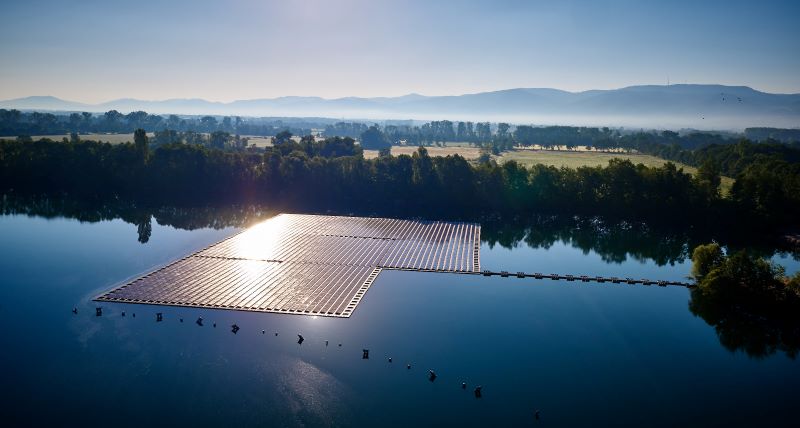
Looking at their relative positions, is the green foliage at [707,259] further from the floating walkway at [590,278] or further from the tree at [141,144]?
the tree at [141,144]

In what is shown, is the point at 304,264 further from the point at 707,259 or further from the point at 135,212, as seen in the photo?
the point at 135,212

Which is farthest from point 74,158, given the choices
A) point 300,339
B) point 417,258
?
point 300,339

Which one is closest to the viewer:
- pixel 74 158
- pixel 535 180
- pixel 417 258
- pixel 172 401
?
pixel 172 401

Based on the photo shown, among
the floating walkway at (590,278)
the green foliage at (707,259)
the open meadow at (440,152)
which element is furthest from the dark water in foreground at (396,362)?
the open meadow at (440,152)

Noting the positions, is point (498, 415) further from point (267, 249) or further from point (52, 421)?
point (267, 249)

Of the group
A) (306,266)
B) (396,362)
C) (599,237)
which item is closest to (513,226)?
(599,237)

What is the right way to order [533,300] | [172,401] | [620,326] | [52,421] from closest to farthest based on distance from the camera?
[52,421], [172,401], [620,326], [533,300]

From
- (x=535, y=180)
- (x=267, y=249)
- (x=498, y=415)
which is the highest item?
(x=535, y=180)

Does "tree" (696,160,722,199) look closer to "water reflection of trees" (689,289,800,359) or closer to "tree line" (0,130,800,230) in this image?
"tree line" (0,130,800,230)
